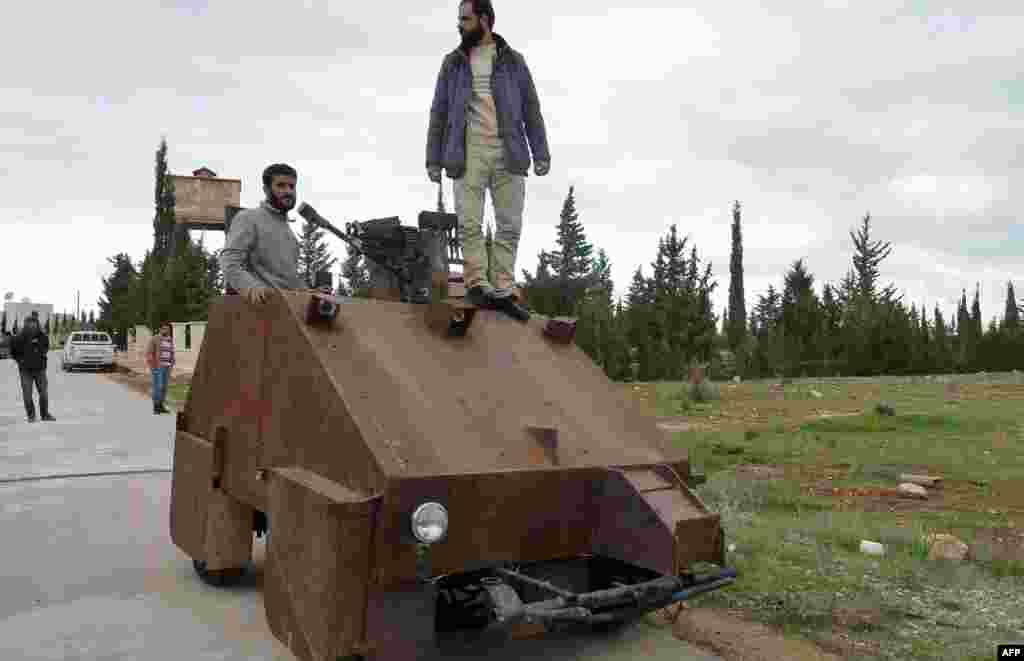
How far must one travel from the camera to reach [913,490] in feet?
27.1

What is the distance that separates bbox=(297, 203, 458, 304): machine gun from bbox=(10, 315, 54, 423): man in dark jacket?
1168 centimetres

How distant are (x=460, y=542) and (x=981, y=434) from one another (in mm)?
10976

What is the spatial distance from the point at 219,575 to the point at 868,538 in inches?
160

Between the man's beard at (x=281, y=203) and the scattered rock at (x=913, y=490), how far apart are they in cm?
585

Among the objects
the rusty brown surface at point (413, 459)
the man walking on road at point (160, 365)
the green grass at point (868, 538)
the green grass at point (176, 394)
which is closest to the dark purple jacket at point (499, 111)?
the rusty brown surface at point (413, 459)

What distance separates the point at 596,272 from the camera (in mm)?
60156

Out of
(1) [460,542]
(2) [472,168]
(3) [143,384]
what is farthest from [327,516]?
(3) [143,384]

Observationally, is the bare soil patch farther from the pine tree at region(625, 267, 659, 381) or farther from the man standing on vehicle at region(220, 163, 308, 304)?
the pine tree at region(625, 267, 659, 381)

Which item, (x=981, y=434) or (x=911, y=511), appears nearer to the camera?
(x=911, y=511)

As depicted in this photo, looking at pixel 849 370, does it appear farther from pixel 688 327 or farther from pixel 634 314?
pixel 688 327

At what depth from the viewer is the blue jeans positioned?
16.2 metres

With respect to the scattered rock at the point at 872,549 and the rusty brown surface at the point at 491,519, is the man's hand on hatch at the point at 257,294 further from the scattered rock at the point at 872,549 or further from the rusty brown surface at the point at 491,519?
the scattered rock at the point at 872,549

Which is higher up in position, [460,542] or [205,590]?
[460,542]

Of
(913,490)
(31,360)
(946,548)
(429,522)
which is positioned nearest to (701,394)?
(913,490)
